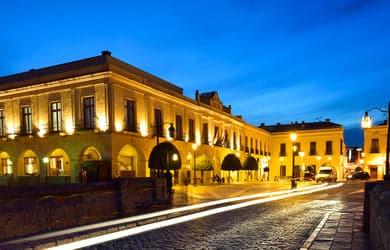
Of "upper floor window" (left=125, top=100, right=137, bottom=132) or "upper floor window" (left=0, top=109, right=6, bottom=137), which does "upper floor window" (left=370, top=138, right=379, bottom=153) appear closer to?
"upper floor window" (left=125, top=100, right=137, bottom=132)

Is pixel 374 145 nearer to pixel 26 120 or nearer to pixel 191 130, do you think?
pixel 191 130

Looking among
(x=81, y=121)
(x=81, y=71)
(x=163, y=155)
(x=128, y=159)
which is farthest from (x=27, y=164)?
(x=163, y=155)

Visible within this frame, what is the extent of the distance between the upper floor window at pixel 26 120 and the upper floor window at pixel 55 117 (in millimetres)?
2948

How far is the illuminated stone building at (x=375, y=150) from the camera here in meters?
52.0

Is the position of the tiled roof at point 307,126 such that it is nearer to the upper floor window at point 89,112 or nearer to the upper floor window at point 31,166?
the upper floor window at point 89,112

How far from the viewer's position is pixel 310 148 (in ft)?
206

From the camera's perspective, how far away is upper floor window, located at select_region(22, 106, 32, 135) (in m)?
30.3

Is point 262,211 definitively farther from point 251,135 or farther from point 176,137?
point 251,135

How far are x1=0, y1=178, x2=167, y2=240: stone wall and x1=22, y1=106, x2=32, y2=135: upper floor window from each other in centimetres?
2051

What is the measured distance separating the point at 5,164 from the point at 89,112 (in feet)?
40.0

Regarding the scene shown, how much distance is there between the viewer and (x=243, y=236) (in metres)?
8.48

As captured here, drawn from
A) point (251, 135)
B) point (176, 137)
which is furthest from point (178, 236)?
point (251, 135)

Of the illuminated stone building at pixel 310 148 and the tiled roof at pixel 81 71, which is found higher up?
the tiled roof at pixel 81 71

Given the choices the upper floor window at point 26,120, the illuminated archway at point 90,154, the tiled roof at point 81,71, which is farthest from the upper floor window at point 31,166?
the tiled roof at point 81,71
